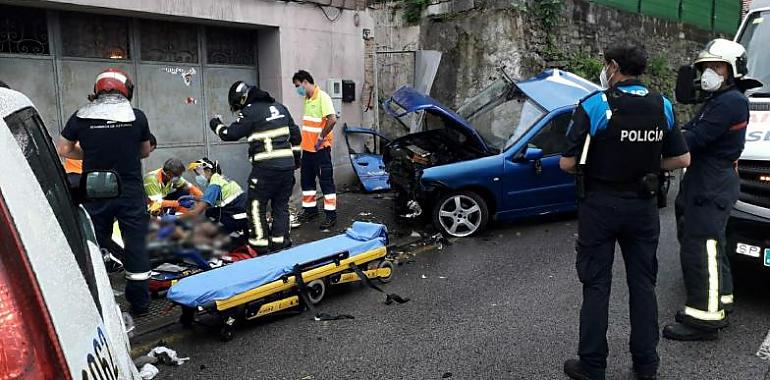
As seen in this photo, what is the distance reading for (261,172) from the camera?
5.95 meters

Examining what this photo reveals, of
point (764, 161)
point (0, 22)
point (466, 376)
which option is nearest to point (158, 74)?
point (0, 22)

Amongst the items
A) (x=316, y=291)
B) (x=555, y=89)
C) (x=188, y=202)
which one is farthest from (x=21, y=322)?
(x=555, y=89)

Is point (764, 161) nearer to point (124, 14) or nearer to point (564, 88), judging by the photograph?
point (564, 88)

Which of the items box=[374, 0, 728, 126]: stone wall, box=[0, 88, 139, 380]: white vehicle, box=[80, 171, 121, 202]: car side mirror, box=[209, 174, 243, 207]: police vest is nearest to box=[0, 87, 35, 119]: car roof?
box=[0, 88, 139, 380]: white vehicle

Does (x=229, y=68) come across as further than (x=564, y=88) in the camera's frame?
Yes

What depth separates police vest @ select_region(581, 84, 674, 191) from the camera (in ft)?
10.9

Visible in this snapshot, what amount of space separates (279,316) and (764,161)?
12.6 ft

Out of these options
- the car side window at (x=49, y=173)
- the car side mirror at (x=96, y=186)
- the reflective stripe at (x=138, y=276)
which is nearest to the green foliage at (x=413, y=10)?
the reflective stripe at (x=138, y=276)

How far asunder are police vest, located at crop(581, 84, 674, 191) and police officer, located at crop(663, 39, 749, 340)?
0.80 m

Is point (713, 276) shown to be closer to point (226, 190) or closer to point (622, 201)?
point (622, 201)

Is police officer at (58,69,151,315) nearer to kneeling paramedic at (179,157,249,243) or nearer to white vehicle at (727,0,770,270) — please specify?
kneeling paramedic at (179,157,249,243)

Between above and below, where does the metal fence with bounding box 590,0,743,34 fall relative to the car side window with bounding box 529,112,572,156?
above

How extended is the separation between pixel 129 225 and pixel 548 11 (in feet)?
33.7

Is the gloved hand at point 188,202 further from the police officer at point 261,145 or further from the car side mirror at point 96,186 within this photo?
the police officer at point 261,145
